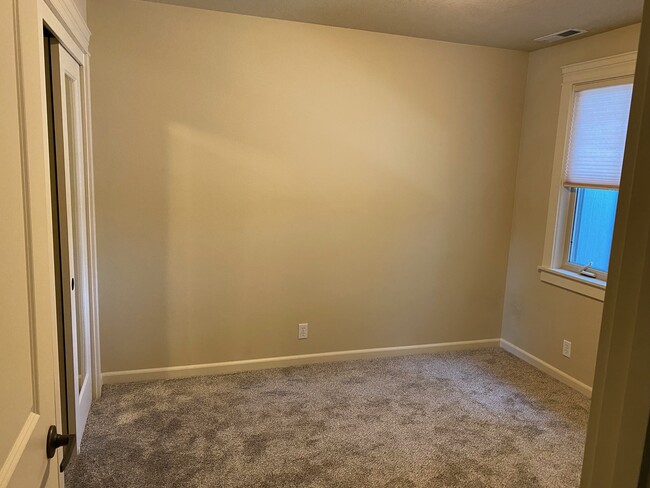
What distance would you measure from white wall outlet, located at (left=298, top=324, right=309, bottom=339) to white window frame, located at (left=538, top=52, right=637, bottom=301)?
1906 millimetres

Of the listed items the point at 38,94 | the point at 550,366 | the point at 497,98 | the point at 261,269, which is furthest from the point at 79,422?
the point at 497,98

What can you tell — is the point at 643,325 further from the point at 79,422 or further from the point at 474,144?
the point at 474,144

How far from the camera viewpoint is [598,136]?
10.9 feet

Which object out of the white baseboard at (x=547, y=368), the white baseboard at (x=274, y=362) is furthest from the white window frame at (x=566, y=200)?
the white baseboard at (x=274, y=362)

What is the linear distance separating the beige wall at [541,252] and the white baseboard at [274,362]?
0.49m

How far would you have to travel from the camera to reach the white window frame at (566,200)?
3240mm

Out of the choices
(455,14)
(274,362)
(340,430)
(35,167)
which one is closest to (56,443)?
(35,167)

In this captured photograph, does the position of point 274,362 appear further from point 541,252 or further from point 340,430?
point 541,252

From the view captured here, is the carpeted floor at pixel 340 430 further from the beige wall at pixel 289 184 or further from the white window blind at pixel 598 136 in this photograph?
the white window blind at pixel 598 136

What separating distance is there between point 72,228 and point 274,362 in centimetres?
179

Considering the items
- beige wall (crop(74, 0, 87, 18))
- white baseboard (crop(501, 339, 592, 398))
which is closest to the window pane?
white baseboard (crop(501, 339, 592, 398))

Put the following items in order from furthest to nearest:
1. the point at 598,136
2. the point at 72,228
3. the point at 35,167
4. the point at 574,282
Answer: the point at 574,282 < the point at 598,136 < the point at 72,228 < the point at 35,167

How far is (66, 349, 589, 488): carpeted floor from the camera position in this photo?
2449mm

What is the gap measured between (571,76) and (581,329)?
5.99 feet
